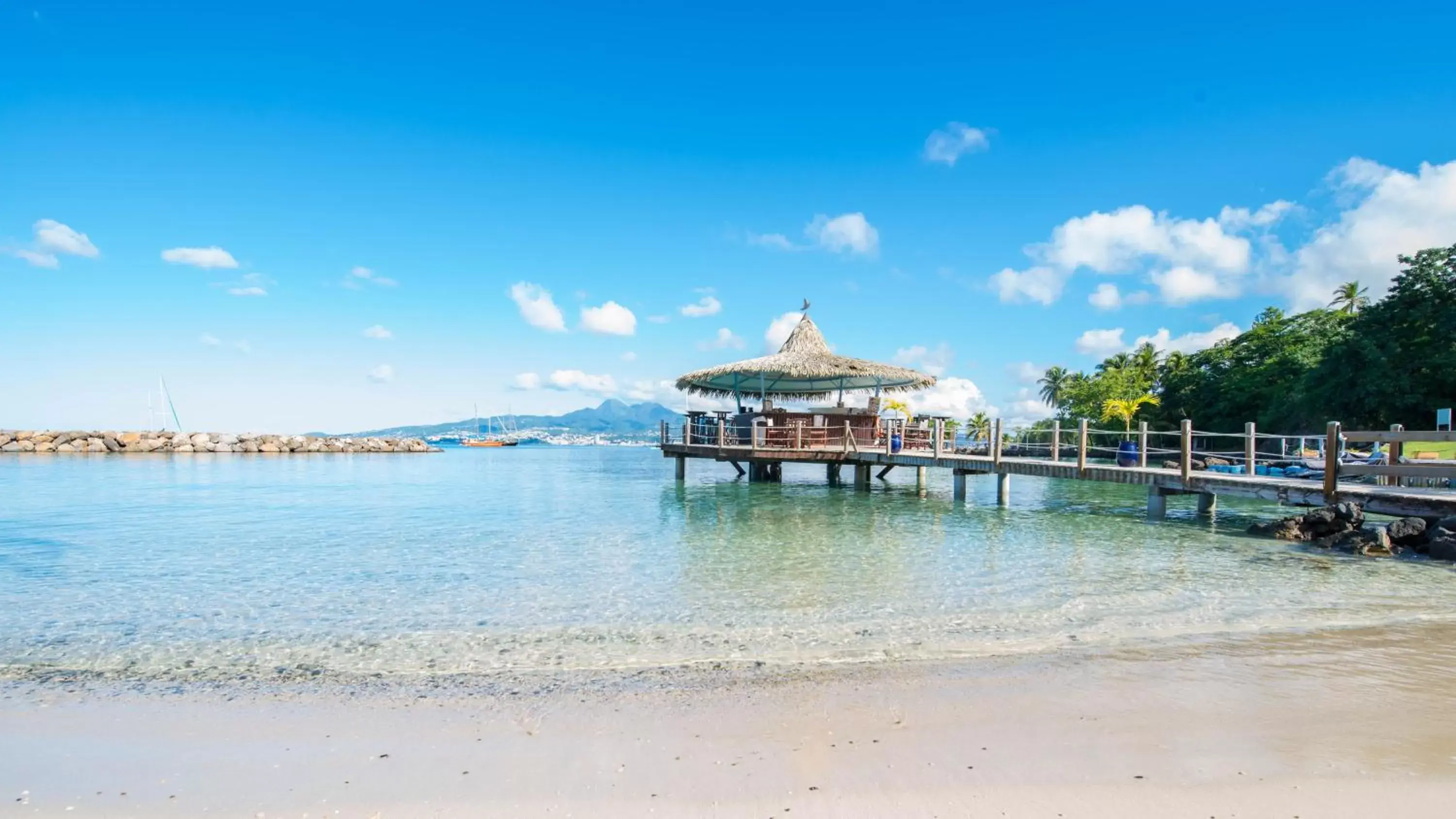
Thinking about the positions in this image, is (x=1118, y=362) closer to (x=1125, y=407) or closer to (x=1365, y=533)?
(x=1125, y=407)

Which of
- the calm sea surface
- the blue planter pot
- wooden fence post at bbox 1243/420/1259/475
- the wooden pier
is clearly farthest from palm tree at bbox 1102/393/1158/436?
wooden fence post at bbox 1243/420/1259/475

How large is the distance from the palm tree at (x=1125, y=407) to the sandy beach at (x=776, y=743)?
46.2 metres

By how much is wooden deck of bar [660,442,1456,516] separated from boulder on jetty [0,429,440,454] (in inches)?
1881

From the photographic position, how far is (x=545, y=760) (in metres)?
3.68

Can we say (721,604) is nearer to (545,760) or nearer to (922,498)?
(545,760)

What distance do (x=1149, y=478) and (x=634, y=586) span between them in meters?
11.5

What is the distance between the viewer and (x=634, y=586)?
28.0 feet

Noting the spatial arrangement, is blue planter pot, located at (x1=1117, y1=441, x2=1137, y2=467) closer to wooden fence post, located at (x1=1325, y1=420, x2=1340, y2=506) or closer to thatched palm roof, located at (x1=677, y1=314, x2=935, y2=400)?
wooden fence post, located at (x1=1325, y1=420, x2=1340, y2=506)

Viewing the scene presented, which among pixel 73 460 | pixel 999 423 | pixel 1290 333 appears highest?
pixel 1290 333

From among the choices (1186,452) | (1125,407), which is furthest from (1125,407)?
(1186,452)

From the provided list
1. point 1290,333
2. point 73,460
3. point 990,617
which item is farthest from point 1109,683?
point 73,460

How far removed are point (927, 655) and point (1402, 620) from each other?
4.93 metres

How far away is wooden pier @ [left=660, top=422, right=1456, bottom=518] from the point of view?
37.9 ft

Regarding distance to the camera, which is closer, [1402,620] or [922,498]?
[1402,620]
